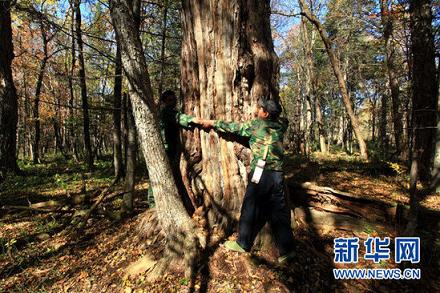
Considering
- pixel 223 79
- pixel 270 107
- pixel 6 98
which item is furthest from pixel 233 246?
pixel 6 98

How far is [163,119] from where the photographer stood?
4.54 metres

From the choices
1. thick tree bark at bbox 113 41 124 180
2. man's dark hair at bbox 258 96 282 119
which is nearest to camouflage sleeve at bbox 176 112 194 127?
man's dark hair at bbox 258 96 282 119

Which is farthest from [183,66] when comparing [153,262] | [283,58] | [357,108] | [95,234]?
[357,108]

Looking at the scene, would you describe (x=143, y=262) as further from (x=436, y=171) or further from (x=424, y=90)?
(x=424, y=90)

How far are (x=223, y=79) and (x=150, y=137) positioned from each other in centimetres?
126

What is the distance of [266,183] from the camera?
360 centimetres

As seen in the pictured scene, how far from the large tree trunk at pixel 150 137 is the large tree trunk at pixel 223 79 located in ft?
1.76

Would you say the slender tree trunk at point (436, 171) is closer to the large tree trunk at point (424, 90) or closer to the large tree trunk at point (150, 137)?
the large tree trunk at point (424, 90)

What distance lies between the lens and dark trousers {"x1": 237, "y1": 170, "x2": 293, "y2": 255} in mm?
3592

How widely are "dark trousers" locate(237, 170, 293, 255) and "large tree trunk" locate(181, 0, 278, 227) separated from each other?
0.98 ft

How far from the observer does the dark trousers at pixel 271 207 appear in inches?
141

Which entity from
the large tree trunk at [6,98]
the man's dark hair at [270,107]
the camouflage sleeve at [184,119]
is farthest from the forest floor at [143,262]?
the large tree trunk at [6,98]

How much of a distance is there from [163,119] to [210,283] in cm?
258

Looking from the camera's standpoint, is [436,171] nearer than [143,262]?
No
